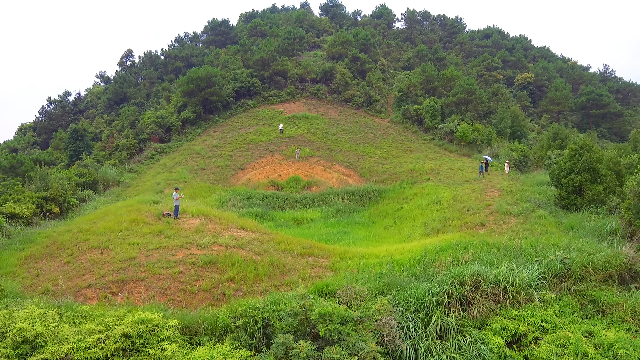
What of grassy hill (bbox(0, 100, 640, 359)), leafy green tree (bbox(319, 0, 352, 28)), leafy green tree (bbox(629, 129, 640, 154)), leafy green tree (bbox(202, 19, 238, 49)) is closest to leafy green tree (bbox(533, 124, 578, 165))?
leafy green tree (bbox(629, 129, 640, 154))

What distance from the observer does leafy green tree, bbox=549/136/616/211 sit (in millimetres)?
13648

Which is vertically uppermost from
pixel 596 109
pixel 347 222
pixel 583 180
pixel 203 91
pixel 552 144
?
pixel 596 109

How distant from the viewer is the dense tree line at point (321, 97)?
23.3m

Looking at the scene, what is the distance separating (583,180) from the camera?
45.0 ft

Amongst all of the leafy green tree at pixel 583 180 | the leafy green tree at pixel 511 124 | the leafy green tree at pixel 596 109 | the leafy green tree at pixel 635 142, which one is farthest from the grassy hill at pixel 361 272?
the leafy green tree at pixel 596 109

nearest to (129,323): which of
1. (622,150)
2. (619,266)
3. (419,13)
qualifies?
(619,266)

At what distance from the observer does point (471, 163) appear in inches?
965

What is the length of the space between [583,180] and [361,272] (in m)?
9.47

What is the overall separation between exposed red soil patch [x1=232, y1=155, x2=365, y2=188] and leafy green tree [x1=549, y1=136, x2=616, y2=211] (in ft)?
36.4

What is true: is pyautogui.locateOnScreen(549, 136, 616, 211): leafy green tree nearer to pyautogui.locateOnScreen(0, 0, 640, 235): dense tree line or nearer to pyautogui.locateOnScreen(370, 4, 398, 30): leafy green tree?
pyautogui.locateOnScreen(0, 0, 640, 235): dense tree line

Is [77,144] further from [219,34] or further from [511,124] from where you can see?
[511,124]

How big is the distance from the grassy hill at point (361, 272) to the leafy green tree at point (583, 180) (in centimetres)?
88

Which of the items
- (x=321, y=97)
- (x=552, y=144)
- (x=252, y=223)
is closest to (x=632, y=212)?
(x=252, y=223)

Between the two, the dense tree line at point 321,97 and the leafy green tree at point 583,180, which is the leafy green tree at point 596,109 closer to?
the dense tree line at point 321,97
